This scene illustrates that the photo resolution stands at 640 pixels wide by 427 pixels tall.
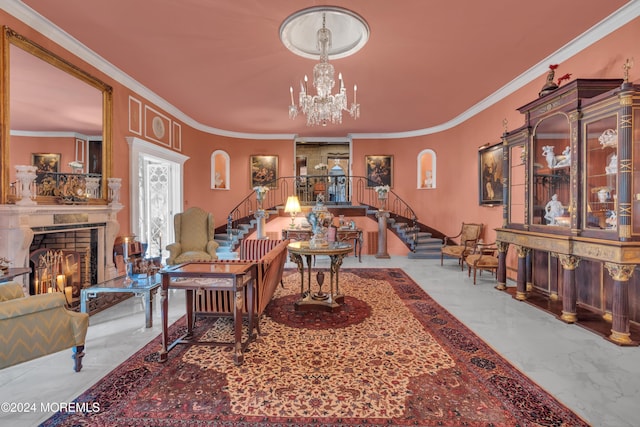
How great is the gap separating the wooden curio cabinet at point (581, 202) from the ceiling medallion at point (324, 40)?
2777 mm

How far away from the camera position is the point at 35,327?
7.79ft

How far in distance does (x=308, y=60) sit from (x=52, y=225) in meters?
4.35

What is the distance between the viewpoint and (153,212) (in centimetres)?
740

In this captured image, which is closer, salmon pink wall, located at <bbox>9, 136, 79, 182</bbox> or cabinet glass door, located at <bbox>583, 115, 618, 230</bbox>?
cabinet glass door, located at <bbox>583, 115, 618, 230</bbox>

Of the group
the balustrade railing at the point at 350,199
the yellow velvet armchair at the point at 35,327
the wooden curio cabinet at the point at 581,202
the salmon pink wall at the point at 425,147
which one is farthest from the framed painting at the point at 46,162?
the wooden curio cabinet at the point at 581,202

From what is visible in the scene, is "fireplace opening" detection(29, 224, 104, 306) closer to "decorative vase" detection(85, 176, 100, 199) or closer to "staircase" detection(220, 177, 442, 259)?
"decorative vase" detection(85, 176, 100, 199)

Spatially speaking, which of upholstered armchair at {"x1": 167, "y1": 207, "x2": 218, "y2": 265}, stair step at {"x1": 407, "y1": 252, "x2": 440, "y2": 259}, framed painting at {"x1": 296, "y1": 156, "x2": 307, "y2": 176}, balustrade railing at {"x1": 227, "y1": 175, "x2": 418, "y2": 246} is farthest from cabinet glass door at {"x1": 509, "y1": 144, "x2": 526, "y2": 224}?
framed painting at {"x1": 296, "y1": 156, "x2": 307, "y2": 176}

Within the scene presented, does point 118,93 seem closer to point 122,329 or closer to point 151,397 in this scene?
point 122,329

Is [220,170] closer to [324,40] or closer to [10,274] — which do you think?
[324,40]

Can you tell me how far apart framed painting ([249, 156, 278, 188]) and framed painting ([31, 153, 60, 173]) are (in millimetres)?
6053

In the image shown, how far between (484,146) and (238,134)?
716 cm

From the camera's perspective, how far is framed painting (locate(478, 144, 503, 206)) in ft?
20.9

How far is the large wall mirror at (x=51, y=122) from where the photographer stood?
11.7 feet

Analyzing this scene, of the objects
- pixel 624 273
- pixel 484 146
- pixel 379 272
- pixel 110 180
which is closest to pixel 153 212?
pixel 110 180
